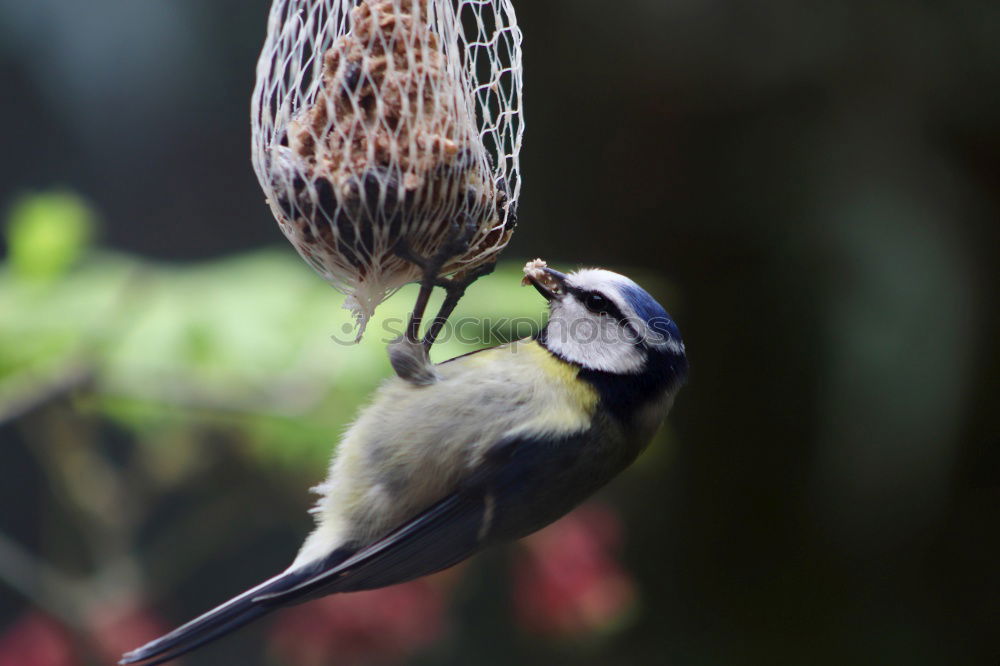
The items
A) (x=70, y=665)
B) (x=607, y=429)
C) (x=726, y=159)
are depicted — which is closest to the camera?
(x=607, y=429)

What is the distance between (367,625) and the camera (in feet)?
6.91

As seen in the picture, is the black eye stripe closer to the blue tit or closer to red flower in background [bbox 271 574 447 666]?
the blue tit

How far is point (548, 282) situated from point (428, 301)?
0.66 feet

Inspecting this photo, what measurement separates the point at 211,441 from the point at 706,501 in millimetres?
1957

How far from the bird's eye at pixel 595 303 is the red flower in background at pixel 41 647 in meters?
1.49

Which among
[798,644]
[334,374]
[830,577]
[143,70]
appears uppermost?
[143,70]

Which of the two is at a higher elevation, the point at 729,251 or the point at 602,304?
the point at 602,304

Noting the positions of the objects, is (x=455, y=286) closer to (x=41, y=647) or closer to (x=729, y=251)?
(x=41, y=647)

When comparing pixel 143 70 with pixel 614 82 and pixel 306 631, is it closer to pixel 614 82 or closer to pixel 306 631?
pixel 614 82

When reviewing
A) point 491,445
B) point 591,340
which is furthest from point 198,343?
point 591,340

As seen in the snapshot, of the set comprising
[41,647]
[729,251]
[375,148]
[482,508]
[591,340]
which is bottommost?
[41,647]

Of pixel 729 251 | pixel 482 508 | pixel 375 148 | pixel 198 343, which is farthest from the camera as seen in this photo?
pixel 729 251

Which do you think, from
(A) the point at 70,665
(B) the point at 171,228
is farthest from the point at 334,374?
(B) the point at 171,228

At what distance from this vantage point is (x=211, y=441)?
2150 mm
